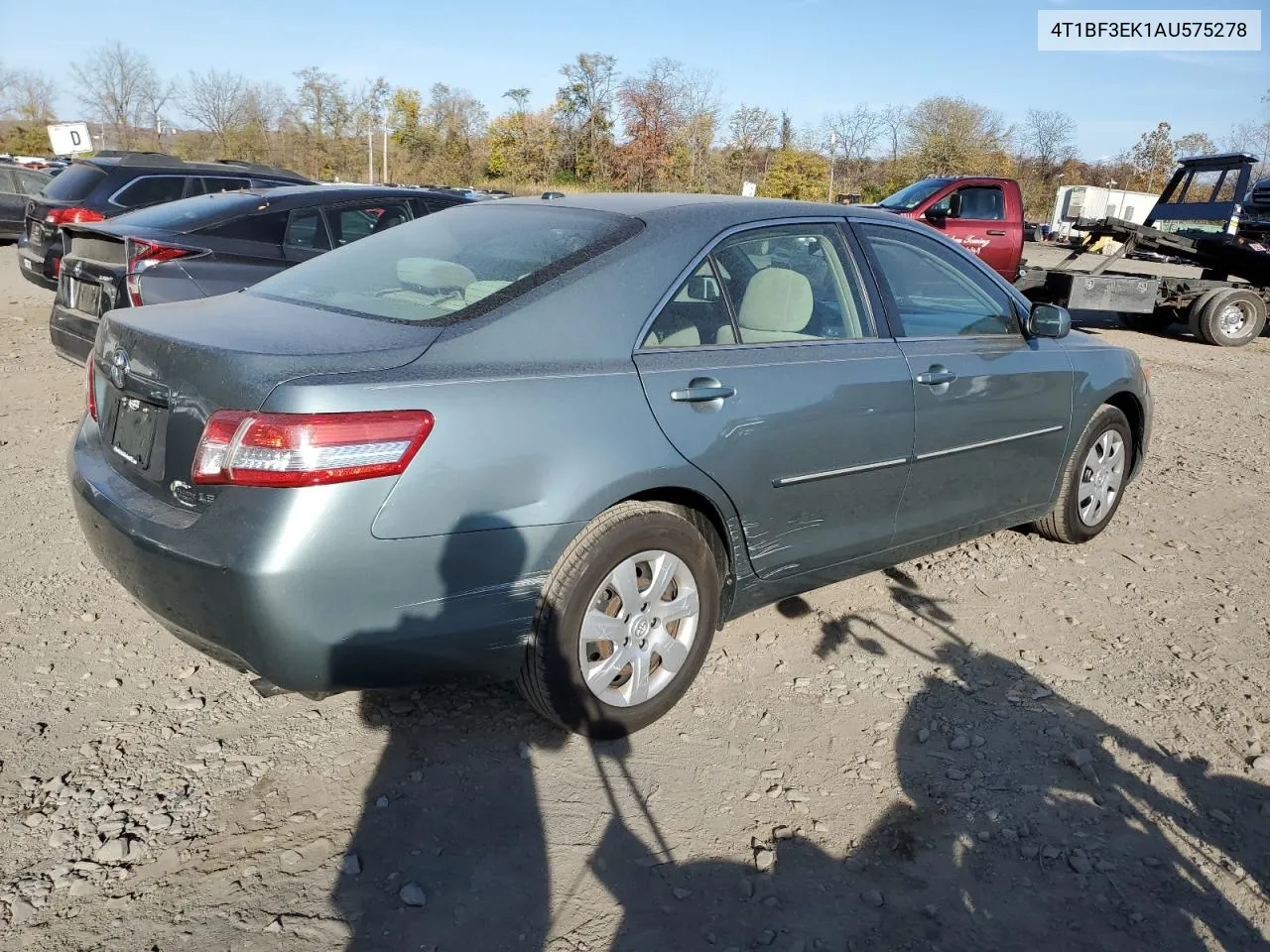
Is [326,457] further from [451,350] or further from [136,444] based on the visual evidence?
[136,444]

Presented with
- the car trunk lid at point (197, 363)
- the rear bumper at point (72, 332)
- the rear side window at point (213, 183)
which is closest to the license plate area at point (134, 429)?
the car trunk lid at point (197, 363)

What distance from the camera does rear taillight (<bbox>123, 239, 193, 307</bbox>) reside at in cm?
604

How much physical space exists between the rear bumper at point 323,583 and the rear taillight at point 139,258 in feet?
12.2

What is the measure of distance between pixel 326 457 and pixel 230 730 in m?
1.20

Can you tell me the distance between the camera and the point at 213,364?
2551mm

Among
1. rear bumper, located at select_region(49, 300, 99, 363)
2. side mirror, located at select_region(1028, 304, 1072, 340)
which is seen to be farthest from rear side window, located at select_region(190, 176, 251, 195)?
side mirror, located at select_region(1028, 304, 1072, 340)

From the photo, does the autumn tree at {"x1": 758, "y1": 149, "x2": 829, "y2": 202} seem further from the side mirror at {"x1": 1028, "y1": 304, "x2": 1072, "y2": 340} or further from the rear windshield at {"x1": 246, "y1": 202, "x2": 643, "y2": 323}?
the rear windshield at {"x1": 246, "y1": 202, "x2": 643, "y2": 323}

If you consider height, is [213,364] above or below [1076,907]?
above

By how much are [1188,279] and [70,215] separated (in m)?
13.7

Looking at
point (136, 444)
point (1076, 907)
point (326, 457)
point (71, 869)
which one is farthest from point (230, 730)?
point (1076, 907)

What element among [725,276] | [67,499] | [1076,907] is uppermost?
[725,276]

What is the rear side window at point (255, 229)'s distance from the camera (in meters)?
6.69

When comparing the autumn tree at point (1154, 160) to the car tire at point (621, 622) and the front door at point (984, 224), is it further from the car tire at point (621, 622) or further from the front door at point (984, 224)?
the car tire at point (621, 622)

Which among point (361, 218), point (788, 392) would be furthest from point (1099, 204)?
point (788, 392)
